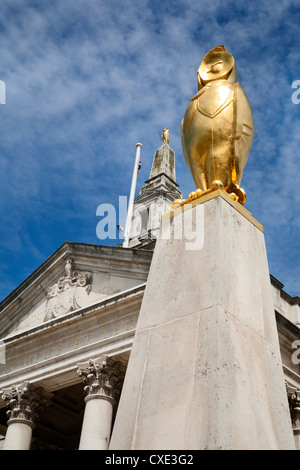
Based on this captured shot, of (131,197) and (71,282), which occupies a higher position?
(131,197)

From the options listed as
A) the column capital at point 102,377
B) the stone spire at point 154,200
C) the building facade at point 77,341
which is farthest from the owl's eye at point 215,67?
the stone spire at point 154,200

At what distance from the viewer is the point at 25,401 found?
1916cm

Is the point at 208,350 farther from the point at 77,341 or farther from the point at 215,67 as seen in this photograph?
the point at 77,341

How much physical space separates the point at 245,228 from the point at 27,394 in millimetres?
14810

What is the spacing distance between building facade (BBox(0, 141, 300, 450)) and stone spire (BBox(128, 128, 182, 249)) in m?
13.1

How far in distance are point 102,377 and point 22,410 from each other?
3658 mm

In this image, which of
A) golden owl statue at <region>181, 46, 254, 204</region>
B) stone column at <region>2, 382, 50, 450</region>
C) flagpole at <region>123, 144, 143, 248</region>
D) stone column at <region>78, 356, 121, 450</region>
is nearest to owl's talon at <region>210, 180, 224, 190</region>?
golden owl statue at <region>181, 46, 254, 204</region>

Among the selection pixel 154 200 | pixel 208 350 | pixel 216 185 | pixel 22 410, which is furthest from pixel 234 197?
pixel 154 200

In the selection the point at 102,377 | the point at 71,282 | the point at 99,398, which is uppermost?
the point at 71,282

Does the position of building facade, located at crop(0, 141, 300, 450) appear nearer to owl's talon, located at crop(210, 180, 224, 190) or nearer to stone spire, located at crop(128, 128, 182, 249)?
owl's talon, located at crop(210, 180, 224, 190)

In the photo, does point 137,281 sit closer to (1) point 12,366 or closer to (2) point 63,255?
(2) point 63,255

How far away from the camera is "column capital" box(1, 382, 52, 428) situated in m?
18.9
